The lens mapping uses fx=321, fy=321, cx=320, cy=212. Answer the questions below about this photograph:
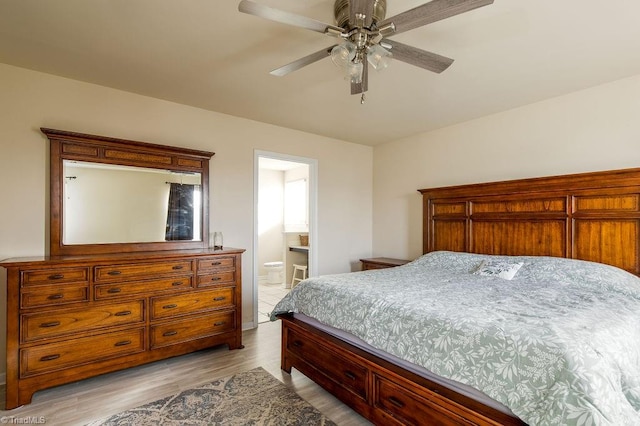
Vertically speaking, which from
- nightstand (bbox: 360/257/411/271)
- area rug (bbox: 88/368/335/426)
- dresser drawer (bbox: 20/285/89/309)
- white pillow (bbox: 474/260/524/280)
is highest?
white pillow (bbox: 474/260/524/280)

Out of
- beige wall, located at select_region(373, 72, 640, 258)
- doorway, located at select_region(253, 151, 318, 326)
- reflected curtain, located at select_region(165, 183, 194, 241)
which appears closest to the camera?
beige wall, located at select_region(373, 72, 640, 258)

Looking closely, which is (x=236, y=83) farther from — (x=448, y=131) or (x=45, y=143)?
(x=448, y=131)

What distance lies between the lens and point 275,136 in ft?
14.2

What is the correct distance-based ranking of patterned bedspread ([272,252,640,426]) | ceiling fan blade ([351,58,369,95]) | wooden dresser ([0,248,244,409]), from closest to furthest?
patterned bedspread ([272,252,640,426]) → ceiling fan blade ([351,58,369,95]) → wooden dresser ([0,248,244,409])

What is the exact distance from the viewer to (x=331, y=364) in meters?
2.31

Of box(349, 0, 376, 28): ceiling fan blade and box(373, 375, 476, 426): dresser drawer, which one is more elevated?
box(349, 0, 376, 28): ceiling fan blade

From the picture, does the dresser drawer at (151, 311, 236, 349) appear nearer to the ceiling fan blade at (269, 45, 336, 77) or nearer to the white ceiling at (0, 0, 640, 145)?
the white ceiling at (0, 0, 640, 145)

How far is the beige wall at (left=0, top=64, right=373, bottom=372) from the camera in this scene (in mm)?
2762

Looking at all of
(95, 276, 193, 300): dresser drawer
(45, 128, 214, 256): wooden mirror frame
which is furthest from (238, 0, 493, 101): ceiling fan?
(95, 276, 193, 300): dresser drawer

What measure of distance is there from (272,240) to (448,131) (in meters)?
4.61

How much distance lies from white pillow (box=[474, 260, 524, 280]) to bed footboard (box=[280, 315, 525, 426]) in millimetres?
1623

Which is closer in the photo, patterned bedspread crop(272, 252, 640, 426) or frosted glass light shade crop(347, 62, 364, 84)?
patterned bedspread crop(272, 252, 640, 426)

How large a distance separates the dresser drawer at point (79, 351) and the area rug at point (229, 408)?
64 cm

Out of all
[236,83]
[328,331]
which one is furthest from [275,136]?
[328,331]
